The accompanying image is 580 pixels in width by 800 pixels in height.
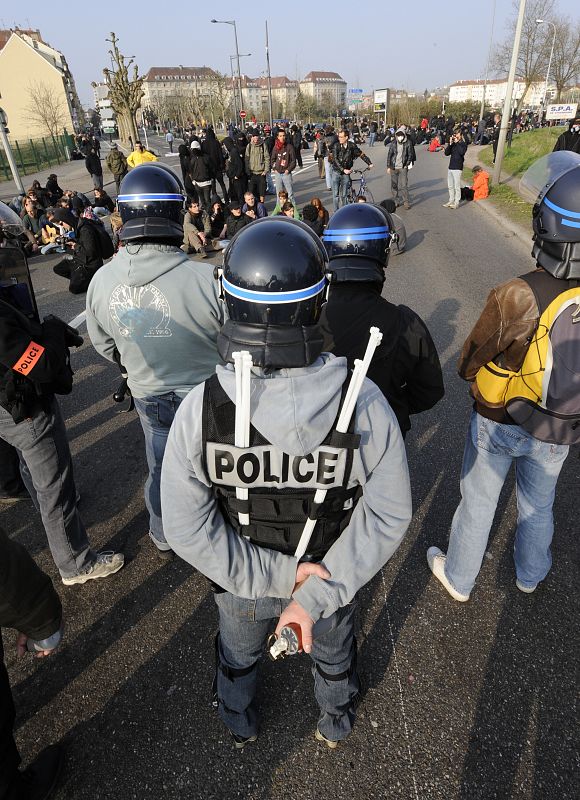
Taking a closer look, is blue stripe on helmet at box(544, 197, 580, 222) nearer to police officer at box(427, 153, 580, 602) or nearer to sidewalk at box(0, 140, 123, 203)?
police officer at box(427, 153, 580, 602)

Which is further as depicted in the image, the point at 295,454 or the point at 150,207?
the point at 150,207

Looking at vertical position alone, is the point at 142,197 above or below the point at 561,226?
above

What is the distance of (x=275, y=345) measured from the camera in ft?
4.08

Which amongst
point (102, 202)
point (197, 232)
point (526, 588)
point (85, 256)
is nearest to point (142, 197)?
point (526, 588)

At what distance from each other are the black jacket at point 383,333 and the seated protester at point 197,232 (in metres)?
8.08

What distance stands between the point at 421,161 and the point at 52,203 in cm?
1765

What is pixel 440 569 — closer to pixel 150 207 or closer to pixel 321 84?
pixel 150 207

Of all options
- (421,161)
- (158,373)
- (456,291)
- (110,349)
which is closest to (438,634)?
(158,373)

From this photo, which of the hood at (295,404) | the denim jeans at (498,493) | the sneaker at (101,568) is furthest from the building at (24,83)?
the hood at (295,404)

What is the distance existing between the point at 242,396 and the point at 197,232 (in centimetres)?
961

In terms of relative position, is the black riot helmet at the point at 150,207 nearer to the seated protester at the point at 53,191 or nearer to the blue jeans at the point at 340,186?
the blue jeans at the point at 340,186

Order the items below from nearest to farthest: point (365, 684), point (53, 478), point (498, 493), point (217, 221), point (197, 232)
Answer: point (365, 684), point (498, 493), point (53, 478), point (197, 232), point (217, 221)

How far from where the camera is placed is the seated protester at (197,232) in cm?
988

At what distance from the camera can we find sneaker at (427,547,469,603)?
264 cm
